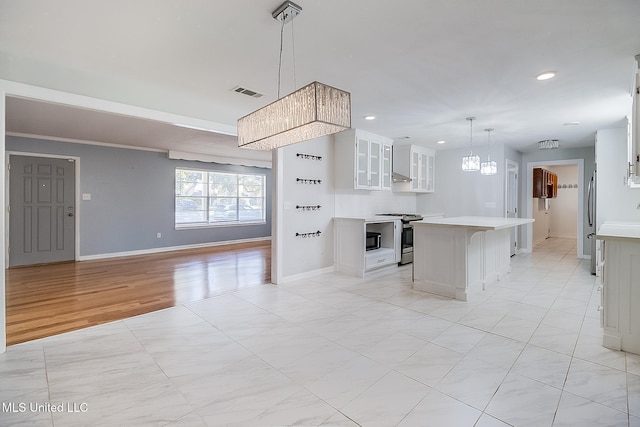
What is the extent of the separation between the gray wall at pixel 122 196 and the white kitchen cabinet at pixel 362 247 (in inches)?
173

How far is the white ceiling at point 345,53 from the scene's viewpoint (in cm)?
196

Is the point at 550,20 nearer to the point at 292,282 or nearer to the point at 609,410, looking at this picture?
the point at 609,410

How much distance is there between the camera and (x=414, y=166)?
6.56 meters

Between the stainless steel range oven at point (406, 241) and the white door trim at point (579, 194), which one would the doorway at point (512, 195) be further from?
the stainless steel range oven at point (406, 241)

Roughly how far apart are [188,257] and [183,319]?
376 cm

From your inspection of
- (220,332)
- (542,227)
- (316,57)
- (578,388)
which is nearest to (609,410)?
(578,388)

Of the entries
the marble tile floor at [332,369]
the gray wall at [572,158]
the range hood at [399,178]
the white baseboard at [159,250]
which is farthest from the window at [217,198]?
the gray wall at [572,158]

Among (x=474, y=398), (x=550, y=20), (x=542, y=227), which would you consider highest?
(x=550, y=20)

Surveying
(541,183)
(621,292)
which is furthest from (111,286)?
(541,183)

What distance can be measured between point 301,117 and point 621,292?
2810mm

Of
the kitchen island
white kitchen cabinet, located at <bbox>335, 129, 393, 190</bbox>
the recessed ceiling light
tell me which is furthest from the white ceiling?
the kitchen island

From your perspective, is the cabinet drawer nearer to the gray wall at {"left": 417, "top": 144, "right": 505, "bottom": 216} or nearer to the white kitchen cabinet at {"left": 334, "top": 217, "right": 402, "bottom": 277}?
the white kitchen cabinet at {"left": 334, "top": 217, "right": 402, "bottom": 277}

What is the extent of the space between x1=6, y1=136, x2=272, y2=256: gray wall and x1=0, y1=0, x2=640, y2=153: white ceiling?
7.06 ft

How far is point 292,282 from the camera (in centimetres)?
459
